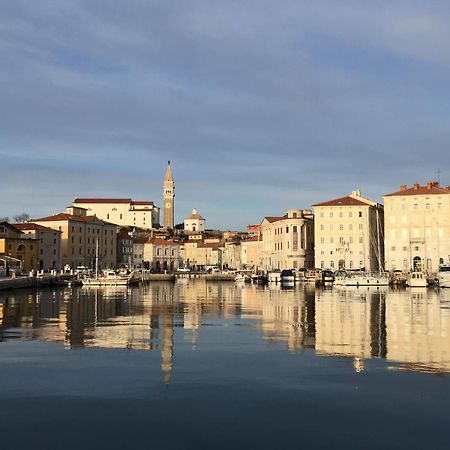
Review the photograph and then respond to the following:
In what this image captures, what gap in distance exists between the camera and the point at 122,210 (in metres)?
192

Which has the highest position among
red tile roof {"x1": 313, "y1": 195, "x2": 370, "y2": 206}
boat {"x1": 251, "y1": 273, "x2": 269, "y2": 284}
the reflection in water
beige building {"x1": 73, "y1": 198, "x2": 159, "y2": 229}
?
beige building {"x1": 73, "y1": 198, "x2": 159, "y2": 229}

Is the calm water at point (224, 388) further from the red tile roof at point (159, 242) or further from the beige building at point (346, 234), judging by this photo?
the red tile roof at point (159, 242)

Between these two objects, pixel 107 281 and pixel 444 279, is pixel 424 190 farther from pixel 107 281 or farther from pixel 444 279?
pixel 107 281

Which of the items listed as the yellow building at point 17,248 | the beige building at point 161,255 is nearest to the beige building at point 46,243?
the yellow building at point 17,248

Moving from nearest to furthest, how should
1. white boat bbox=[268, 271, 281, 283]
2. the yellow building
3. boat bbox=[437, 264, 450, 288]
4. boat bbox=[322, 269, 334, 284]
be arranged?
1. boat bbox=[437, 264, 450, 288]
2. boat bbox=[322, 269, 334, 284]
3. the yellow building
4. white boat bbox=[268, 271, 281, 283]

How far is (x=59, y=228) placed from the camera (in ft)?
413

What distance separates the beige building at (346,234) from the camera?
106 metres

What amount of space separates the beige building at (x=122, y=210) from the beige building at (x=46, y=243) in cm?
6432

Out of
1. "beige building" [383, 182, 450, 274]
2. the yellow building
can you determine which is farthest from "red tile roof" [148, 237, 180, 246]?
"beige building" [383, 182, 450, 274]

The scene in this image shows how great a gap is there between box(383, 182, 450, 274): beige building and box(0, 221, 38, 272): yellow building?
56.5 metres

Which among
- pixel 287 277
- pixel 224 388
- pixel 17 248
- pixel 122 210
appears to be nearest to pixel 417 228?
pixel 287 277

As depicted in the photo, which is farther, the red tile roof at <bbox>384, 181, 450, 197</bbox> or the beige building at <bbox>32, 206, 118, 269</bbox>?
the beige building at <bbox>32, 206, 118, 269</bbox>

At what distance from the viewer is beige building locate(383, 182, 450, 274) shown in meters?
98.1

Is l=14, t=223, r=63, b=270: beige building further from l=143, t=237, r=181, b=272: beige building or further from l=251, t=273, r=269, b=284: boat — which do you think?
l=143, t=237, r=181, b=272: beige building
